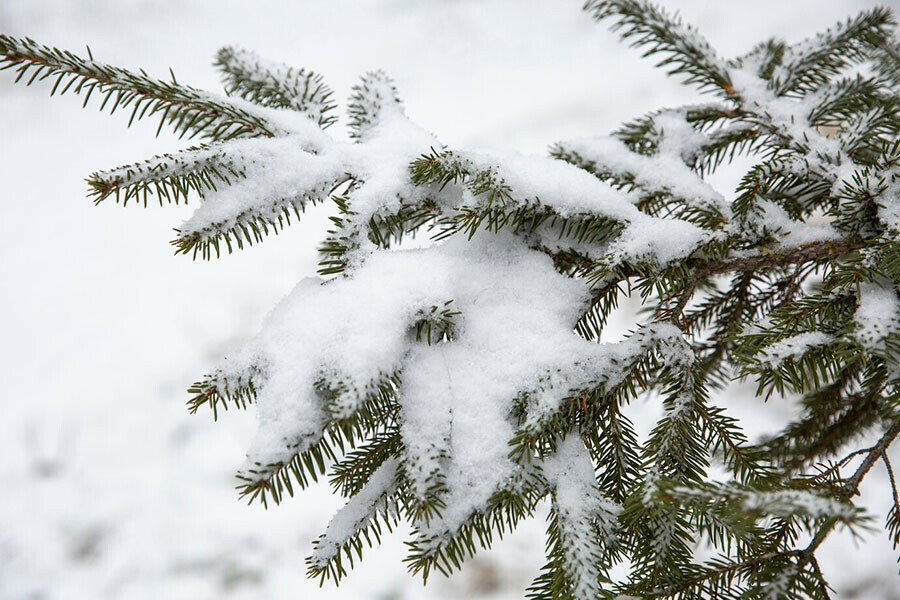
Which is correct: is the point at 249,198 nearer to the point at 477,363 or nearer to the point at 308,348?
the point at 308,348

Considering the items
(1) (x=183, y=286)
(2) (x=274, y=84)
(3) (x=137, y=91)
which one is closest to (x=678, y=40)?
(2) (x=274, y=84)

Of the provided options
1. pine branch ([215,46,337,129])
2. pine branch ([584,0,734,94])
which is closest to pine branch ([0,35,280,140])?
pine branch ([215,46,337,129])

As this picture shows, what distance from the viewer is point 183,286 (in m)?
2.80

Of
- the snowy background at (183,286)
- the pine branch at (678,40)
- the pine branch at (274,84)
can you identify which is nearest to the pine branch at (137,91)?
the pine branch at (274,84)

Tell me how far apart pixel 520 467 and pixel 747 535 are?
0.88ft

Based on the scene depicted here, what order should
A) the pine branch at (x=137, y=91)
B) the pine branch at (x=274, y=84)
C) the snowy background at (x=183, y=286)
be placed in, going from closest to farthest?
1. the pine branch at (x=137, y=91)
2. the pine branch at (x=274, y=84)
3. the snowy background at (x=183, y=286)

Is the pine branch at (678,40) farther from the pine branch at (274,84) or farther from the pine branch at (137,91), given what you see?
the pine branch at (137,91)

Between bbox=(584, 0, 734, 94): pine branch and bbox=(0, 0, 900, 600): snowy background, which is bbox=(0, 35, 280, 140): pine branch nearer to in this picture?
bbox=(584, 0, 734, 94): pine branch

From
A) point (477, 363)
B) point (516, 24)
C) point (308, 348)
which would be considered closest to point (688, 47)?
point (477, 363)

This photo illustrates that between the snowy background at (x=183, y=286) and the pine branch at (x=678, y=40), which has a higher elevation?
the snowy background at (x=183, y=286)

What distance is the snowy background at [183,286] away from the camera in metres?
1.93

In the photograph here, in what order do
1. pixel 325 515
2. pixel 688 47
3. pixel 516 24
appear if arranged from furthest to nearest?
1. pixel 516 24
2. pixel 325 515
3. pixel 688 47

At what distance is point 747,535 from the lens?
0.67 meters

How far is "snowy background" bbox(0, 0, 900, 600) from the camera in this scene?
6.32ft
